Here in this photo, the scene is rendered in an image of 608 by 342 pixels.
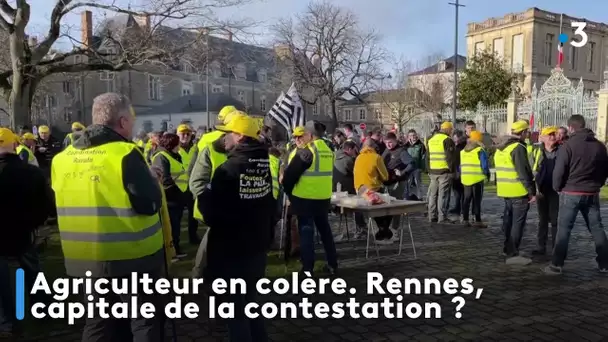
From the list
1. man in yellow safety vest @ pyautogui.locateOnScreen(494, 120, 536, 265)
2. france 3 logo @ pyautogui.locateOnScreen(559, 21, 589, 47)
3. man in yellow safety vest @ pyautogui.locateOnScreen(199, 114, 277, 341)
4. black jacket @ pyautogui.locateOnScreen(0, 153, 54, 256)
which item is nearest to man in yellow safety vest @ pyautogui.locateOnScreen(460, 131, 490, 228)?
man in yellow safety vest @ pyautogui.locateOnScreen(494, 120, 536, 265)

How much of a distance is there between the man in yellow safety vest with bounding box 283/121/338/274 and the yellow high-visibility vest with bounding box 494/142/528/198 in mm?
2781

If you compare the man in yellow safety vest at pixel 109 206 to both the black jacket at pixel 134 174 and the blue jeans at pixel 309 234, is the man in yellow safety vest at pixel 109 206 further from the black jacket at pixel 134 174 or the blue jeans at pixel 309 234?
the blue jeans at pixel 309 234

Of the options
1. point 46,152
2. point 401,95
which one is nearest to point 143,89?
point 401,95

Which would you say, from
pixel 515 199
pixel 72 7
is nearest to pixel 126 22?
pixel 72 7

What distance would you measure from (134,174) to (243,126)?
3.07ft

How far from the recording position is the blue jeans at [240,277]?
12.2 ft

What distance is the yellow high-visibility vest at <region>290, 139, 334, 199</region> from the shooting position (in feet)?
20.9

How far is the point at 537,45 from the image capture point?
52.8 metres

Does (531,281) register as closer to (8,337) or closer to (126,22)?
(8,337)

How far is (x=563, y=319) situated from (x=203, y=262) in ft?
12.1

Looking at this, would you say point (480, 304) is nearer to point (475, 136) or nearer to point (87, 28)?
point (475, 136)

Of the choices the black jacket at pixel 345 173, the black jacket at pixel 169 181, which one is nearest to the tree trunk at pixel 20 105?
the black jacket at pixel 169 181

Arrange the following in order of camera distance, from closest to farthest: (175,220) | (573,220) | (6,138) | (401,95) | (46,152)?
(6,138)
(573,220)
(175,220)
(46,152)
(401,95)

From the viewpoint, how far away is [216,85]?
63.1m
